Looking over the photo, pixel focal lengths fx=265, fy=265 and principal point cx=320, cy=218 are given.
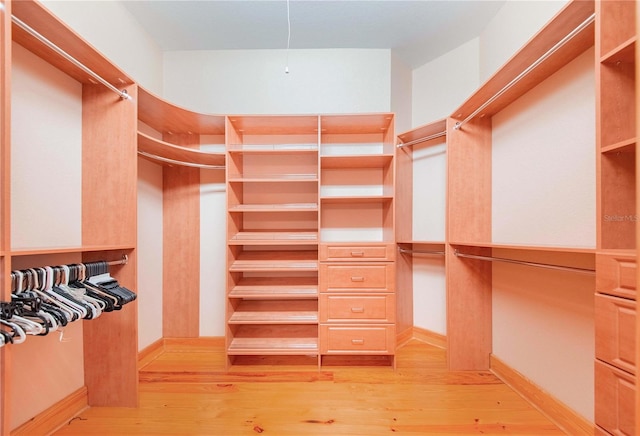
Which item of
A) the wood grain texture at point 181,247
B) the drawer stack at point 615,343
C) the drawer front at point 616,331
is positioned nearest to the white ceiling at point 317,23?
the wood grain texture at point 181,247

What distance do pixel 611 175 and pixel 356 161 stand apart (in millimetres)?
1596

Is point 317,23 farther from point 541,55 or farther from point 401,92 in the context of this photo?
point 541,55

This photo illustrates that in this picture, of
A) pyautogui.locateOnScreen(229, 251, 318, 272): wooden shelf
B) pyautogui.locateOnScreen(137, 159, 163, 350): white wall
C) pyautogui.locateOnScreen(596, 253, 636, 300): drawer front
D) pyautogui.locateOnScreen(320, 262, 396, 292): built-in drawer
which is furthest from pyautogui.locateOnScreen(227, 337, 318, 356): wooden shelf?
pyautogui.locateOnScreen(596, 253, 636, 300): drawer front

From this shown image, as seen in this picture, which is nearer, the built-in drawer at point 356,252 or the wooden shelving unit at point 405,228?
the built-in drawer at point 356,252

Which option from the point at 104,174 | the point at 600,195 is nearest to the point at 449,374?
the point at 600,195

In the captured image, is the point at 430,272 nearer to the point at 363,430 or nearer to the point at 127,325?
the point at 363,430

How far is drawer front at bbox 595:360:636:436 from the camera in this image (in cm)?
95

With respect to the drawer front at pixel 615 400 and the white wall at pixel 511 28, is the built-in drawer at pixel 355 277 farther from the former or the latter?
the white wall at pixel 511 28

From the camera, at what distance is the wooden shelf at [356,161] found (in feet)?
7.40

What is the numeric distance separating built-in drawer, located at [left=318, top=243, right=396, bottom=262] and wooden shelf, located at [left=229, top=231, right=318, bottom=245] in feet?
0.42

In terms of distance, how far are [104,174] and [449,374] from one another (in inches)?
113

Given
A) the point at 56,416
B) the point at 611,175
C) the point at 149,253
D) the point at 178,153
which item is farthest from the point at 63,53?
the point at 611,175

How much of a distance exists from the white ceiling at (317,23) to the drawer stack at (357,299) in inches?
73.5

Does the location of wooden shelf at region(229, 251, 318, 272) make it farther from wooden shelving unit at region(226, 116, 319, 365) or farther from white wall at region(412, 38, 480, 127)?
white wall at region(412, 38, 480, 127)
